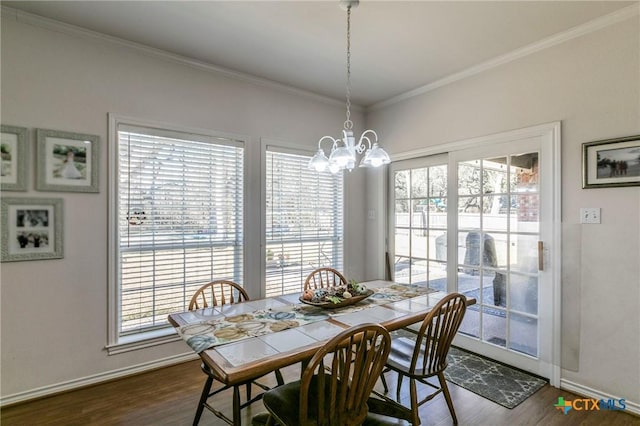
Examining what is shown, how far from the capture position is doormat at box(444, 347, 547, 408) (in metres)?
2.30

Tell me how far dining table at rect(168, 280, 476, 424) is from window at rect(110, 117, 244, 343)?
985 mm

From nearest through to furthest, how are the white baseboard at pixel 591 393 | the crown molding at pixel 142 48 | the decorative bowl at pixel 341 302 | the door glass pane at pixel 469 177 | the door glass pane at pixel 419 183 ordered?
the decorative bowl at pixel 341 302
the white baseboard at pixel 591 393
the crown molding at pixel 142 48
the door glass pane at pixel 469 177
the door glass pane at pixel 419 183

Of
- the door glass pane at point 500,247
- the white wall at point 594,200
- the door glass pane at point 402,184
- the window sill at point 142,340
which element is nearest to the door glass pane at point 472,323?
the door glass pane at point 500,247

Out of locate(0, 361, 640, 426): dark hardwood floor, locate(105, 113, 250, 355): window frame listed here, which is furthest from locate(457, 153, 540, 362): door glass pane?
locate(105, 113, 250, 355): window frame

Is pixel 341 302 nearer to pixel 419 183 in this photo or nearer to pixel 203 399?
pixel 203 399

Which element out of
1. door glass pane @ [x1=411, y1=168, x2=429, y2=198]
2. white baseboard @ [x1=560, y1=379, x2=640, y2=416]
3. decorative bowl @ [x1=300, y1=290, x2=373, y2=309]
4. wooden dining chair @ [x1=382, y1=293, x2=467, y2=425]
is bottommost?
white baseboard @ [x1=560, y1=379, x2=640, y2=416]

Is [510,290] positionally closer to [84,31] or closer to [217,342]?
[217,342]

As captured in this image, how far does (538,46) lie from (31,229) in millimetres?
4022

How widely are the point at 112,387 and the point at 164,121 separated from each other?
7.02 feet

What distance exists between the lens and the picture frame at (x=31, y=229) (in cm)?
218

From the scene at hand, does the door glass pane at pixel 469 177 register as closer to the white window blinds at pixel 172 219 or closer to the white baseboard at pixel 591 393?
the white baseboard at pixel 591 393

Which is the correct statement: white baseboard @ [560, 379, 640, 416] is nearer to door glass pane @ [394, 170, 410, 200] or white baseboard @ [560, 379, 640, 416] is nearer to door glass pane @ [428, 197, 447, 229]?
Answer: door glass pane @ [428, 197, 447, 229]

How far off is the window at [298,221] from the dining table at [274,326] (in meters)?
1.13

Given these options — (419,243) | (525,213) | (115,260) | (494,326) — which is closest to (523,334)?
(494,326)
